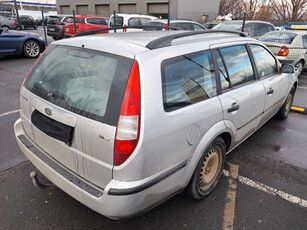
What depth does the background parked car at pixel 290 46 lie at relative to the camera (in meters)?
7.54

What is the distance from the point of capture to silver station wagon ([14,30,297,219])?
173 cm

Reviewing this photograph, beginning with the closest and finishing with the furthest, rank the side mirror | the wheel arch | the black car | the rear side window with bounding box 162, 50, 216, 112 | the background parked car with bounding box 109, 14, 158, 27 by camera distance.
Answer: the rear side window with bounding box 162, 50, 216, 112 → the wheel arch → the side mirror → the background parked car with bounding box 109, 14, 158, 27 → the black car

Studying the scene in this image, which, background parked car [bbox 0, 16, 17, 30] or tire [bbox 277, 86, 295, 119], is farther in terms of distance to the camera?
background parked car [bbox 0, 16, 17, 30]

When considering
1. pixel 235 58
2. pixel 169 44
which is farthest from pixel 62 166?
pixel 235 58

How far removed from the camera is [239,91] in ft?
8.92

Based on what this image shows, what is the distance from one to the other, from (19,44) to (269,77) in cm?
915

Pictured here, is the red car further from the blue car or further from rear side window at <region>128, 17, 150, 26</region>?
the blue car

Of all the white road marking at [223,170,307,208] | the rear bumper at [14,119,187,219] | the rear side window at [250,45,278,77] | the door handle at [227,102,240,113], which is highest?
the rear side window at [250,45,278,77]

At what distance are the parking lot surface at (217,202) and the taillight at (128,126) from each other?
939 millimetres

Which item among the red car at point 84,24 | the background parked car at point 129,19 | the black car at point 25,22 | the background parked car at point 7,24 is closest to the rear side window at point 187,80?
the background parked car at point 129,19

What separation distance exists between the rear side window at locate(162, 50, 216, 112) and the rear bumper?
546mm

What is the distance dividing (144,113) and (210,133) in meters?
0.84

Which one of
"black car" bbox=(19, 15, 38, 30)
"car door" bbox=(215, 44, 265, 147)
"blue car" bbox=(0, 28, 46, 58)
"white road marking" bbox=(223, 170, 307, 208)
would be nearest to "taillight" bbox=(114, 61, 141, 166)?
"car door" bbox=(215, 44, 265, 147)

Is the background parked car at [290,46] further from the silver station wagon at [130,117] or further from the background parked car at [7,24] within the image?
the background parked car at [7,24]
